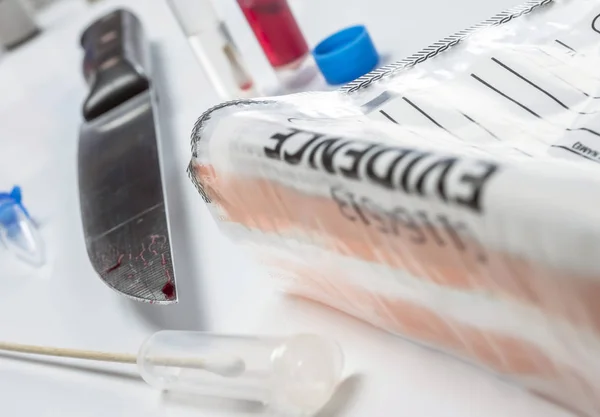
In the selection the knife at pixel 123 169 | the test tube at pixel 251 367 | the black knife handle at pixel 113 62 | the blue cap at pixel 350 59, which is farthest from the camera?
the black knife handle at pixel 113 62

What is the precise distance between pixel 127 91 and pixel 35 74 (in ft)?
1.19

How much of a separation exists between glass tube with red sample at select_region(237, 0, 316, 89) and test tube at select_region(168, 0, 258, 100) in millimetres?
28

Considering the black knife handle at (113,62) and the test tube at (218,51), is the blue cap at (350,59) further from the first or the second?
the black knife handle at (113,62)

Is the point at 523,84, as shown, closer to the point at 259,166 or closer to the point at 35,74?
the point at 259,166

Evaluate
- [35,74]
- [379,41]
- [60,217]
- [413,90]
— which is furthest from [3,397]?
[35,74]

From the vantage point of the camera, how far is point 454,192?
0.72 ft

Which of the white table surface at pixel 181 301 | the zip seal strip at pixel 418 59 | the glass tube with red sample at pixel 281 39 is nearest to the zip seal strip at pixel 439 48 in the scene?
the zip seal strip at pixel 418 59

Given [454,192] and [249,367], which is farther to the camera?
[249,367]

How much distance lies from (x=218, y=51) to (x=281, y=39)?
0.06m

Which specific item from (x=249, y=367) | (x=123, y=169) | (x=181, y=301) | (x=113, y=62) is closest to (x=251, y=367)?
(x=249, y=367)

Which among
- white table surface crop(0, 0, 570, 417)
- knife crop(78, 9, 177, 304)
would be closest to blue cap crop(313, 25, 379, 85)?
white table surface crop(0, 0, 570, 417)

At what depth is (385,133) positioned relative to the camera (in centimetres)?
30

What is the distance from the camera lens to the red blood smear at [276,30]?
597 millimetres

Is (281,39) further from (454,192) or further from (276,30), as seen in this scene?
(454,192)
